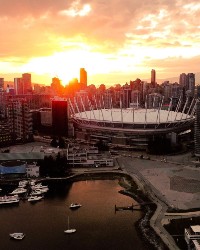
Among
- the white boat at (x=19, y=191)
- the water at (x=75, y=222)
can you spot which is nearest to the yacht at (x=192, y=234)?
the water at (x=75, y=222)

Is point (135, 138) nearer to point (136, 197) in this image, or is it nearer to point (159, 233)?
point (136, 197)

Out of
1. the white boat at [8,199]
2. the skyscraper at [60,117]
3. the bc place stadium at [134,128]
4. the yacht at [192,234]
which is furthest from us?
the skyscraper at [60,117]

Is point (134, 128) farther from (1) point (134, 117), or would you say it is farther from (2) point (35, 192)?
(2) point (35, 192)

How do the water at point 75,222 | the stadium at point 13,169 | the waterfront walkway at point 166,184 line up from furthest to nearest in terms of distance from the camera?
the stadium at point 13,169
the waterfront walkway at point 166,184
the water at point 75,222

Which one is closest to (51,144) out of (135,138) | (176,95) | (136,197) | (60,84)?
(135,138)

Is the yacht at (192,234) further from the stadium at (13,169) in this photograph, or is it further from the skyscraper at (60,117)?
the skyscraper at (60,117)

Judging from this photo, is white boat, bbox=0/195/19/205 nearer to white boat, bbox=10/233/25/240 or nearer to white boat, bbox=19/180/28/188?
white boat, bbox=19/180/28/188

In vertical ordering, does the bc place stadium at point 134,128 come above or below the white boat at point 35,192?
above
